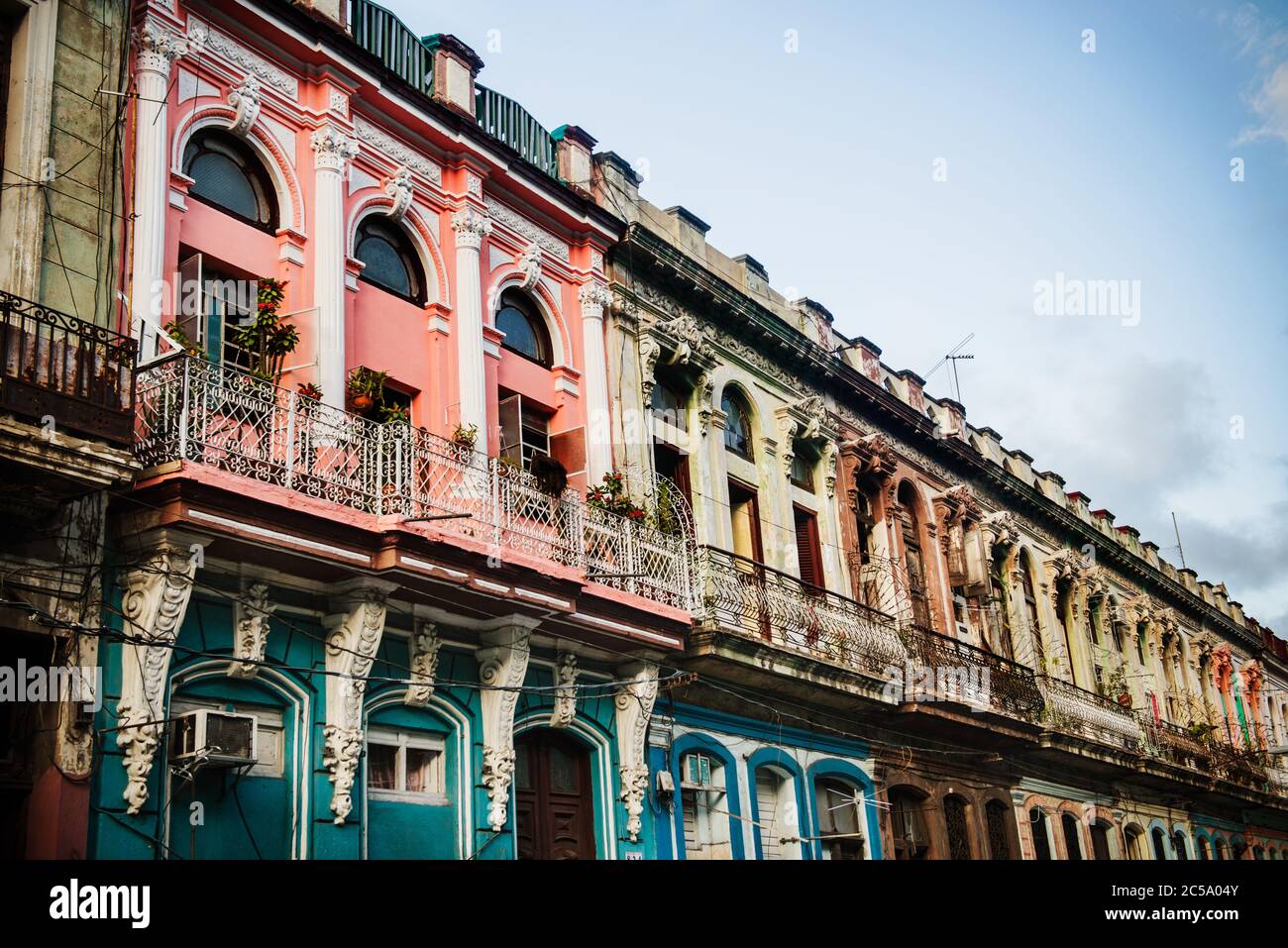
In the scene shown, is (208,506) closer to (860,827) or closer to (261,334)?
(261,334)

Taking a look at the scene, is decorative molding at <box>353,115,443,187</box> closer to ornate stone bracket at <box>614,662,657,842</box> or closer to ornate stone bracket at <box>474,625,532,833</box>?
ornate stone bracket at <box>474,625,532,833</box>

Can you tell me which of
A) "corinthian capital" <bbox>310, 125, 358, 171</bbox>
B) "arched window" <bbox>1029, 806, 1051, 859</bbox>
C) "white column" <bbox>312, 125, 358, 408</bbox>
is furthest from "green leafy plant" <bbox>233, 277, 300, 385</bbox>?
"arched window" <bbox>1029, 806, 1051, 859</bbox>

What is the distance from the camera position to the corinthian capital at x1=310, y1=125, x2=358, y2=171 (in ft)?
43.3

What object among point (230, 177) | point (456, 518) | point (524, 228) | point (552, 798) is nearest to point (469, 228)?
point (524, 228)

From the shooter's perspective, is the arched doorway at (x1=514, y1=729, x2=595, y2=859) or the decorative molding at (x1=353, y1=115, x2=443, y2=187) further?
the decorative molding at (x1=353, y1=115, x2=443, y2=187)

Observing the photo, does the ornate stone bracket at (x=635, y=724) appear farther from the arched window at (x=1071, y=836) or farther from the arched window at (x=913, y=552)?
the arched window at (x=1071, y=836)

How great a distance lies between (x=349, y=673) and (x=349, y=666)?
7 cm

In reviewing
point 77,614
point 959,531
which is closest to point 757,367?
point 959,531

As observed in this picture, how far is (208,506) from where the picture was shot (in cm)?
994

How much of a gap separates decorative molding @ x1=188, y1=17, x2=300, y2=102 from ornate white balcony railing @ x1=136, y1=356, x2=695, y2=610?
10.4ft

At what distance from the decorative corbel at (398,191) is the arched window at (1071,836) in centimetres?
1583

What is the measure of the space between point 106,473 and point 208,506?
99 centimetres

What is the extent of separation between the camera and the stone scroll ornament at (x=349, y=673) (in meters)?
11.1

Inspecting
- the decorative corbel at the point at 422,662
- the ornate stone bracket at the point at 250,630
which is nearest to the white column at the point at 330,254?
the ornate stone bracket at the point at 250,630
